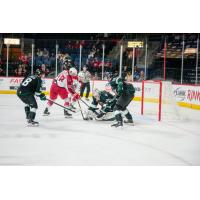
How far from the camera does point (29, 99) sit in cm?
407

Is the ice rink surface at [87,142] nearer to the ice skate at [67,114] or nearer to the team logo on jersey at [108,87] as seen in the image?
the ice skate at [67,114]

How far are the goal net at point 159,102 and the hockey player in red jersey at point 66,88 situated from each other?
0.68m

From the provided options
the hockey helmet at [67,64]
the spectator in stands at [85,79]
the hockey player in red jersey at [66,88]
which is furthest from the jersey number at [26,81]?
the spectator in stands at [85,79]

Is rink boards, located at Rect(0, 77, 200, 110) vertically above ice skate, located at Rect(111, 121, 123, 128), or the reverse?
rink boards, located at Rect(0, 77, 200, 110)

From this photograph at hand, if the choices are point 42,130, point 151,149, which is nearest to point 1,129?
point 42,130

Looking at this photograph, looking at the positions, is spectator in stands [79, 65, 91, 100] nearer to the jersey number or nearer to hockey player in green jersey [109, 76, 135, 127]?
hockey player in green jersey [109, 76, 135, 127]

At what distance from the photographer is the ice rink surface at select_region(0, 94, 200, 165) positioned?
145 inches

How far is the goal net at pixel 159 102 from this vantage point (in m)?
4.32

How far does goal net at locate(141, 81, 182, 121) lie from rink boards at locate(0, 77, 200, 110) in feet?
0.05

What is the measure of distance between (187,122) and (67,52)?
1.32 m

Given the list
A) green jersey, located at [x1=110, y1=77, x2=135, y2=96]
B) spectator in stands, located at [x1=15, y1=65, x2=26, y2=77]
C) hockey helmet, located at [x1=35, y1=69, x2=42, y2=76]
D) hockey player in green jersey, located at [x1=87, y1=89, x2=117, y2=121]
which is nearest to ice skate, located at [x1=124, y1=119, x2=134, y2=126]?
hockey player in green jersey, located at [x1=87, y1=89, x2=117, y2=121]

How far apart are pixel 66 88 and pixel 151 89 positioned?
82 centimetres
